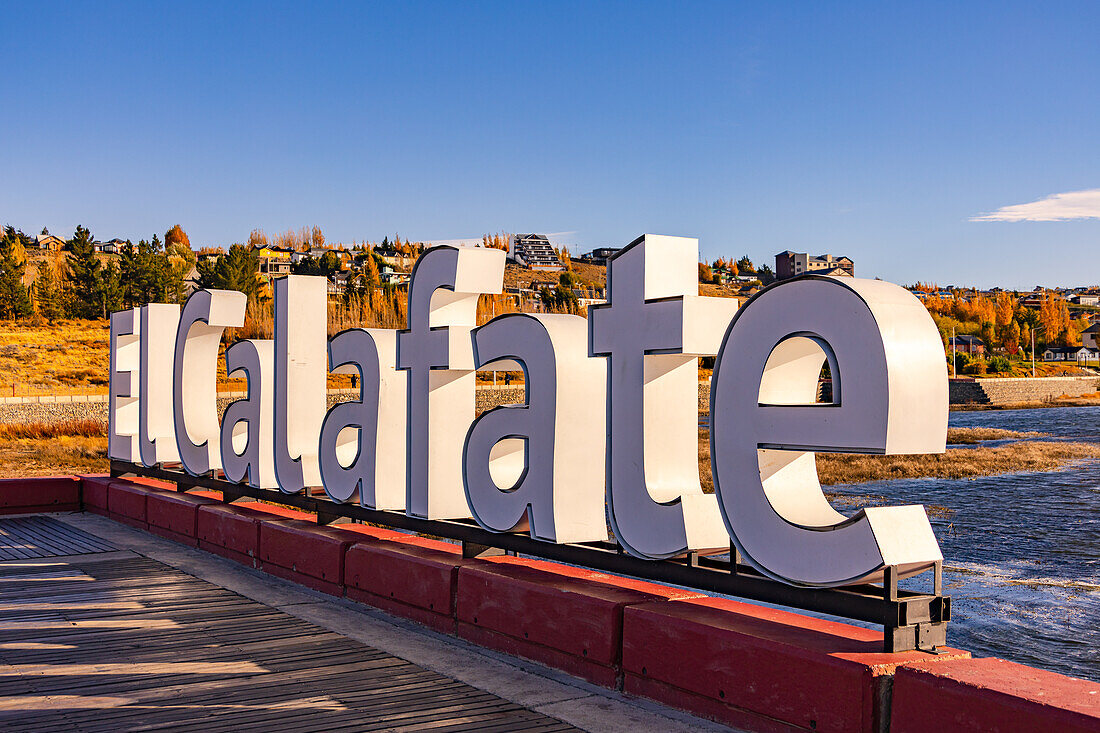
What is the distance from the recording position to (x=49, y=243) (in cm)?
17925

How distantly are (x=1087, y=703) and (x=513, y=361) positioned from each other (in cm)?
541

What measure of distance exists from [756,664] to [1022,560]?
68.8 ft

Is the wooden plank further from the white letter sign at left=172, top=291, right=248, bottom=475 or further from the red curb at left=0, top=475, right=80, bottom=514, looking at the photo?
the red curb at left=0, top=475, right=80, bottom=514

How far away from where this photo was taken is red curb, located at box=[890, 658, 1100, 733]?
4781 mm

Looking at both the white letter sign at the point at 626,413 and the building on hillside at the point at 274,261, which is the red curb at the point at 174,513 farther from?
the building on hillside at the point at 274,261

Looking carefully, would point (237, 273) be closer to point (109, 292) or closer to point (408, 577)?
point (109, 292)

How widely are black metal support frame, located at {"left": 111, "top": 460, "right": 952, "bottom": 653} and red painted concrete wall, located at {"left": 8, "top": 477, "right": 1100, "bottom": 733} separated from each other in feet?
0.56

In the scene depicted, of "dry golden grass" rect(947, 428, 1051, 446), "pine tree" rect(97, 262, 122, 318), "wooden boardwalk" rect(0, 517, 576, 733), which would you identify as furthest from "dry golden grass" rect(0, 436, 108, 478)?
"dry golden grass" rect(947, 428, 1051, 446)

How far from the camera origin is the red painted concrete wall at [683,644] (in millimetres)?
5273

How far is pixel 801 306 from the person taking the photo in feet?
21.1

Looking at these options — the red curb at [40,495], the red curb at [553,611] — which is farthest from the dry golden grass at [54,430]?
the red curb at [553,611]

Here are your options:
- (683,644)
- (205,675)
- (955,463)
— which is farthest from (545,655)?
(955,463)

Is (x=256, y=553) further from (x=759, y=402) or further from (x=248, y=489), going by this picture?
(x=759, y=402)

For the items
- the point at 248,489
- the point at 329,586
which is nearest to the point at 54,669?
the point at 329,586
